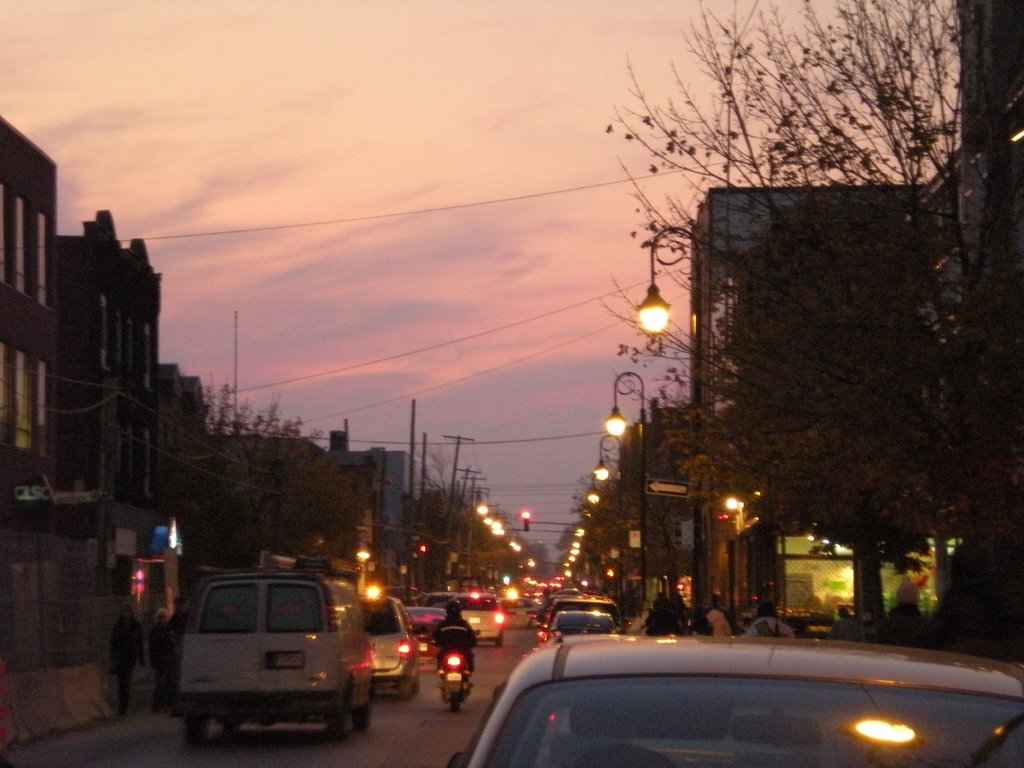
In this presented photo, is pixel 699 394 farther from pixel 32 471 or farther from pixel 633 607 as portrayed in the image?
pixel 633 607

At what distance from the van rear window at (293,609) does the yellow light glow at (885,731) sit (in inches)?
578

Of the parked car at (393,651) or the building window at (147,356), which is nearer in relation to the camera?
the parked car at (393,651)

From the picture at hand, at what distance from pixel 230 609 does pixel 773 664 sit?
1467cm

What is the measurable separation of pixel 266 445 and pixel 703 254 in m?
48.4

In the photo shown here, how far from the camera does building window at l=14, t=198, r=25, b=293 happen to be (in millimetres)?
37625

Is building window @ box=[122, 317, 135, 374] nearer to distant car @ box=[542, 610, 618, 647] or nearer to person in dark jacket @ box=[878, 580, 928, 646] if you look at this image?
distant car @ box=[542, 610, 618, 647]

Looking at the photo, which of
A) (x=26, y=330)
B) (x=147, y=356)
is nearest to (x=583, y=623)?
(x=26, y=330)

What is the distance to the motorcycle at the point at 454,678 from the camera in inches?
893

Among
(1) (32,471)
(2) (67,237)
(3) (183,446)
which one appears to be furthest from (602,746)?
(3) (183,446)

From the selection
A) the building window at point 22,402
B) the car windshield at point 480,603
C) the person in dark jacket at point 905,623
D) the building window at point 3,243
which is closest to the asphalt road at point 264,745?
the person in dark jacket at point 905,623

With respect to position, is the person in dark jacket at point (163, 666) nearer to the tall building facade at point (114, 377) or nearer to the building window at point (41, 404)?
the building window at point (41, 404)

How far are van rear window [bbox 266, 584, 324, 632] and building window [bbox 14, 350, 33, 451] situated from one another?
2097cm

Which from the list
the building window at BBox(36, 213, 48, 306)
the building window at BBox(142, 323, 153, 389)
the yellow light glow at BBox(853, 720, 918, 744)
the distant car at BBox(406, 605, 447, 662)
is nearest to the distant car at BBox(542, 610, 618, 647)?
the distant car at BBox(406, 605, 447, 662)

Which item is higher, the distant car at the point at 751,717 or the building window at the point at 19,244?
the building window at the point at 19,244
